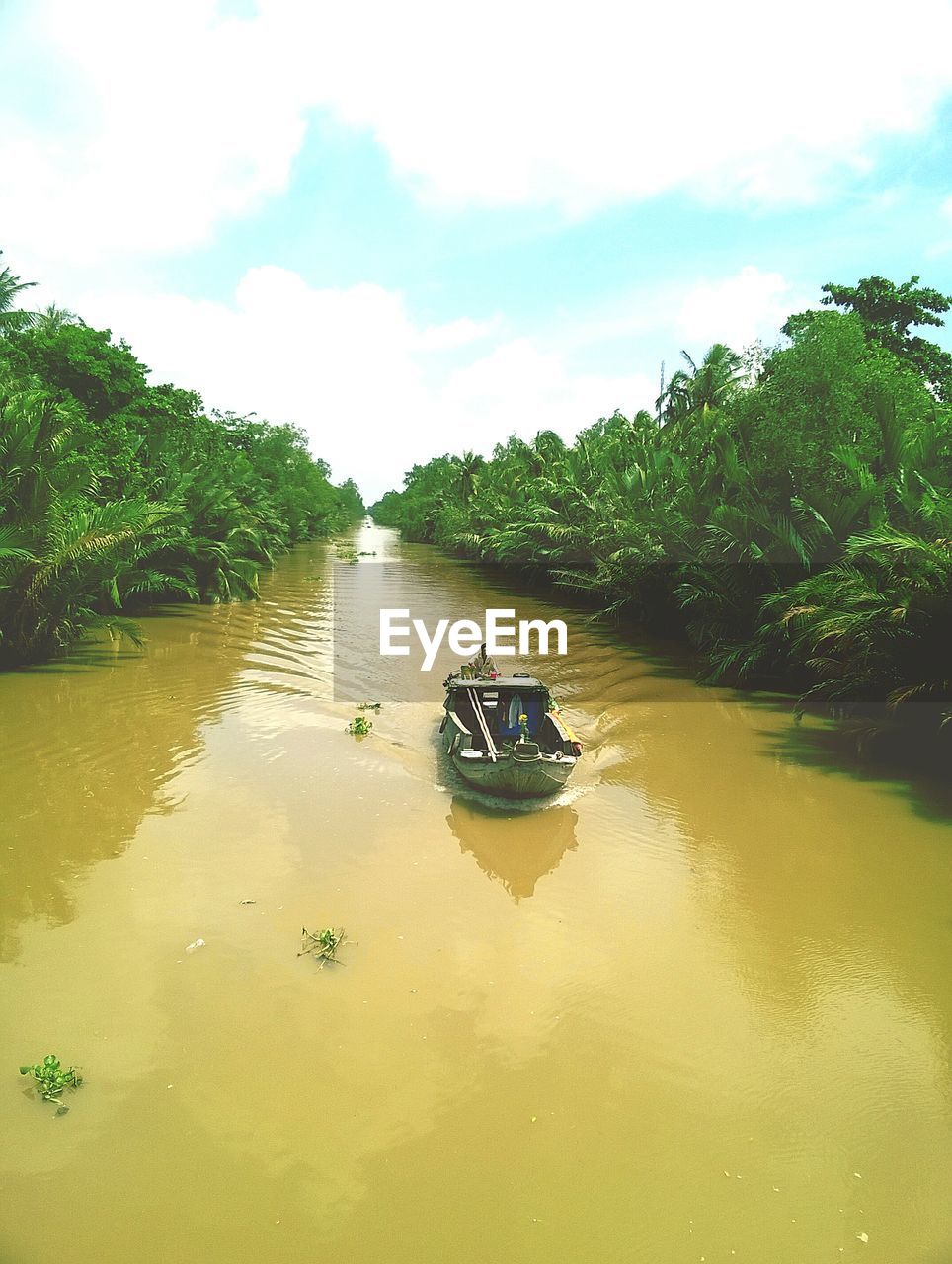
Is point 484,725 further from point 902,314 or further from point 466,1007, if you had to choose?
point 902,314

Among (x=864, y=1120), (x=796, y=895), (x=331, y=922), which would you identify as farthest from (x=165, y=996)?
(x=796, y=895)

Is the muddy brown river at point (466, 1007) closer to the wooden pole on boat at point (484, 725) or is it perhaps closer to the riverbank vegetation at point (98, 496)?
the wooden pole on boat at point (484, 725)

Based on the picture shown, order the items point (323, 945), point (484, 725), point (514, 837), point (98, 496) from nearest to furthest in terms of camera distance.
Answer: point (323, 945) → point (514, 837) → point (484, 725) → point (98, 496)

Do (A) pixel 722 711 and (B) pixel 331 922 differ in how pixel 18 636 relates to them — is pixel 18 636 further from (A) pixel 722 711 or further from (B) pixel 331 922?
(A) pixel 722 711

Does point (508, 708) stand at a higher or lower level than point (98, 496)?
lower

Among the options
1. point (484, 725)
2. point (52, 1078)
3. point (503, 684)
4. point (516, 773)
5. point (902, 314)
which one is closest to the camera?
point (52, 1078)

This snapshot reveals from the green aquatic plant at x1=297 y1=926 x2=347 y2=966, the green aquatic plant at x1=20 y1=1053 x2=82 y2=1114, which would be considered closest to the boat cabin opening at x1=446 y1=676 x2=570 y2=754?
the green aquatic plant at x1=297 y1=926 x2=347 y2=966

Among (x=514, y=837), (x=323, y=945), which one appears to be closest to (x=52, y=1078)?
(x=323, y=945)
